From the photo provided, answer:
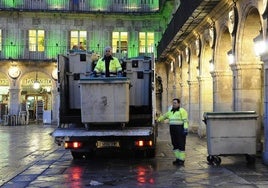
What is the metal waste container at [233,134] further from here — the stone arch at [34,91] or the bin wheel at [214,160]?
the stone arch at [34,91]

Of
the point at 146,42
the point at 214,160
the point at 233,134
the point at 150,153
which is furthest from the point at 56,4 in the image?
the point at 233,134

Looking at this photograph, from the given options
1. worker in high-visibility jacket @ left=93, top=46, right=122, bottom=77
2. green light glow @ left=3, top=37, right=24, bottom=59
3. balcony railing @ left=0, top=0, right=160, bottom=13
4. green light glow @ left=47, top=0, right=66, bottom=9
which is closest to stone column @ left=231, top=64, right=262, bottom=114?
worker in high-visibility jacket @ left=93, top=46, right=122, bottom=77

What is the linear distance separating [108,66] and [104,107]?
121 centimetres

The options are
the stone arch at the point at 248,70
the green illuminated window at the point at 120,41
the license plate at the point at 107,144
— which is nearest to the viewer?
the license plate at the point at 107,144

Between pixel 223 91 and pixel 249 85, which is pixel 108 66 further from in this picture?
pixel 223 91

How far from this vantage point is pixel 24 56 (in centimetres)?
3897

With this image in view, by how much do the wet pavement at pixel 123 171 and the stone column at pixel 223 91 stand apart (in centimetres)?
306

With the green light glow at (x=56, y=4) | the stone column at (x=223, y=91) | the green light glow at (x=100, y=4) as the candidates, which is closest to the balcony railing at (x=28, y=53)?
the green light glow at (x=56, y=4)

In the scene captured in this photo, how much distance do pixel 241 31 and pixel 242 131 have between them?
3.93m

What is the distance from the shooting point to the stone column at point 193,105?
975 inches

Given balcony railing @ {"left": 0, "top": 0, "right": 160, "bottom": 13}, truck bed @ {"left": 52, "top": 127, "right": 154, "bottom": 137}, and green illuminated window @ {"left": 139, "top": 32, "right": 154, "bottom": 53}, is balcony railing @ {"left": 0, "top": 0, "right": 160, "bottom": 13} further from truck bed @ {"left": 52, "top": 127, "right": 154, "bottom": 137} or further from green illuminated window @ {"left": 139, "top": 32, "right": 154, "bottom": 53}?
truck bed @ {"left": 52, "top": 127, "right": 154, "bottom": 137}

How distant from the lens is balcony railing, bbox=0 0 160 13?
128 ft

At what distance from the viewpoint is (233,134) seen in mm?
12375

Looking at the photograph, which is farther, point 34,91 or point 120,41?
point 34,91
